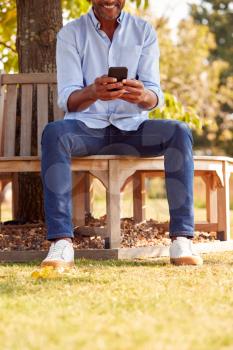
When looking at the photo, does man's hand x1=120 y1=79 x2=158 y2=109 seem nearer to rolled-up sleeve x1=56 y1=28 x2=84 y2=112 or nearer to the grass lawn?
rolled-up sleeve x1=56 y1=28 x2=84 y2=112

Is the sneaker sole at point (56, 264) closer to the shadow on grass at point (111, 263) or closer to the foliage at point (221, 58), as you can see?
the shadow on grass at point (111, 263)

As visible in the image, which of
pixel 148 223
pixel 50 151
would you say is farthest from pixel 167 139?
pixel 148 223

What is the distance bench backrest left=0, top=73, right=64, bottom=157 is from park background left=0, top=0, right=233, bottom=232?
0.61 ft

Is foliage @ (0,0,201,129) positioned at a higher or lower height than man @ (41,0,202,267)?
higher

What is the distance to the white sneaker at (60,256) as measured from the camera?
134 inches

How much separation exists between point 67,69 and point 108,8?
0.41 m

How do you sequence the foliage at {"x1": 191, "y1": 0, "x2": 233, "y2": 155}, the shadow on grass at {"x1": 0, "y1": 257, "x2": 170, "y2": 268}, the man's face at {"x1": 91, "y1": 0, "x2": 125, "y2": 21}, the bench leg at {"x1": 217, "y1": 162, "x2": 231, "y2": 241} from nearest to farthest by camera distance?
the shadow on grass at {"x1": 0, "y1": 257, "x2": 170, "y2": 268}
the man's face at {"x1": 91, "y1": 0, "x2": 125, "y2": 21}
the bench leg at {"x1": 217, "y1": 162, "x2": 231, "y2": 241}
the foliage at {"x1": 191, "y1": 0, "x2": 233, "y2": 155}

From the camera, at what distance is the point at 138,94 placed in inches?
144

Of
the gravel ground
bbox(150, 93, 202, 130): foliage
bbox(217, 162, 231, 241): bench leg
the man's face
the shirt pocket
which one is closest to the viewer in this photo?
the man's face

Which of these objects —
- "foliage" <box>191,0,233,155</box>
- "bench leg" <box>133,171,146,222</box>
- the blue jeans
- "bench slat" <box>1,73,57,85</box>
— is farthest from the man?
"foliage" <box>191,0,233,155</box>

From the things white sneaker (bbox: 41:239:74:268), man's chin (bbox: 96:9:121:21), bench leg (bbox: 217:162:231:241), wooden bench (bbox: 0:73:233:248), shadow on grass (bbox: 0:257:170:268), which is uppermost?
man's chin (bbox: 96:9:121:21)

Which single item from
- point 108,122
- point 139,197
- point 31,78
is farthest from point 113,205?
point 139,197

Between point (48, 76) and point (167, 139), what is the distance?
4.78 ft

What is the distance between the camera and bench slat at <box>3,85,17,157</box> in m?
4.76
